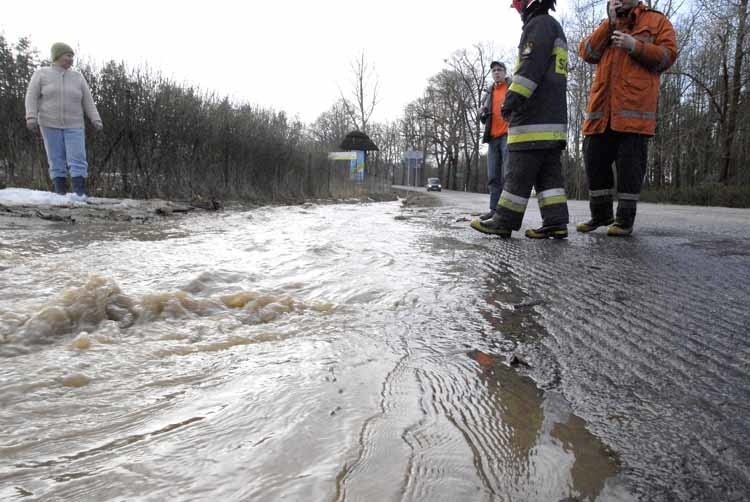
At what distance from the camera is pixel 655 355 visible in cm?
124

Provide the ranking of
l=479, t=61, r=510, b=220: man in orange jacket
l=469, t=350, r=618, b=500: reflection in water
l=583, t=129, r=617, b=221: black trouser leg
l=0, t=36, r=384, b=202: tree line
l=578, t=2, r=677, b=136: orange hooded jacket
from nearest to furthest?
l=469, t=350, r=618, b=500: reflection in water → l=578, t=2, r=677, b=136: orange hooded jacket → l=583, t=129, r=617, b=221: black trouser leg → l=479, t=61, r=510, b=220: man in orange jacket → l=0, t=36, r=384, b=202: tree line

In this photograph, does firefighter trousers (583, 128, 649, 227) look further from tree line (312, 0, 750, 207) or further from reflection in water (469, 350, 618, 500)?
tree line (312, 0, 750, 207)

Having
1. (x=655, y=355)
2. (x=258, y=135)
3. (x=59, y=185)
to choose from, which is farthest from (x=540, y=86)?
(x=258, y=135)

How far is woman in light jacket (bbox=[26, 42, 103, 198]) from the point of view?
5742 mm

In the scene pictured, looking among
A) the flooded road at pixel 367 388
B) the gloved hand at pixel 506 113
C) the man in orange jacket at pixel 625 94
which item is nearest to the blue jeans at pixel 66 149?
the flooded road at pixel 367 388

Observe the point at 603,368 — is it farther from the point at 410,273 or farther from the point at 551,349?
the point at 410,273

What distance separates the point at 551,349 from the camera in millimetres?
1317

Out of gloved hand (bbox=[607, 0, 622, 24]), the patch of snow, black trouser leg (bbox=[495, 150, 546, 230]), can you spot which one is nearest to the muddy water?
black trouser leg (bbox=[495, 150, 546, 230])

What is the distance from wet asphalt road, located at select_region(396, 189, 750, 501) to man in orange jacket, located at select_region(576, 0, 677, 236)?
1.01 m

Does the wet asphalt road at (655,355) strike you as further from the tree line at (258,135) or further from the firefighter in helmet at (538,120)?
the tree line at (258,135)

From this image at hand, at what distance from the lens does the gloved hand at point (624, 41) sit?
3305mm

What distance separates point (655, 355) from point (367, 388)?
2.63ft

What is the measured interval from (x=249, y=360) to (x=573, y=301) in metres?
1.27

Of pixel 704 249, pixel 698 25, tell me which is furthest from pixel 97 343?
pixel 698 25
